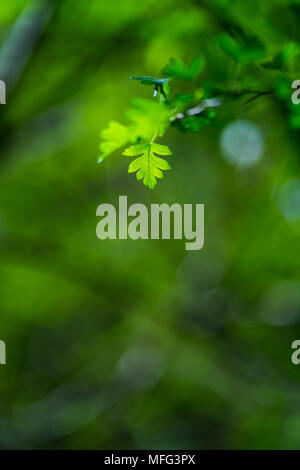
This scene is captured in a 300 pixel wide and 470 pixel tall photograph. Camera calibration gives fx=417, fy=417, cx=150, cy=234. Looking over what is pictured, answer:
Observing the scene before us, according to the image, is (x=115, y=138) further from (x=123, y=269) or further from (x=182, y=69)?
(x=123, y=269)

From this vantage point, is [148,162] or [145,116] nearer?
[145,116]

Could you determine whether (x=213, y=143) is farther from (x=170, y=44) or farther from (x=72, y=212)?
(x=170, y=44)

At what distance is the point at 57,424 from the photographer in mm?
2486

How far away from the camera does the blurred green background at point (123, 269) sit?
1.58m

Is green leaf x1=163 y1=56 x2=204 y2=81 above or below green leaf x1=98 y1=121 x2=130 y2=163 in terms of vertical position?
above

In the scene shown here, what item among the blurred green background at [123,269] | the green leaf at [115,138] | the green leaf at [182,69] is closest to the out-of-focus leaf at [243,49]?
the green leaf at [182,69]

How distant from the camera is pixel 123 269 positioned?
8.76 ft

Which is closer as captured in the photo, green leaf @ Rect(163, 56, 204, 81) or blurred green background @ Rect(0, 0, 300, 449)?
green leaf @ Rect(163, 56, 204, 81)

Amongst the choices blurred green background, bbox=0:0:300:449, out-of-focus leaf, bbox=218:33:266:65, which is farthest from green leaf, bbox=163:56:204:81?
blurred green background, bbox=0:0:300:449

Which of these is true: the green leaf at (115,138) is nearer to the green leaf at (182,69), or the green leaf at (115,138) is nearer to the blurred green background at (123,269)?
the green leaf at (182,69)

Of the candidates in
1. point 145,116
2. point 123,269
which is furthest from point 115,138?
point 123,269

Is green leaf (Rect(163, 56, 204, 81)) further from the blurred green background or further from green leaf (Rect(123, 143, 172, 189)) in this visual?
the blurred green background

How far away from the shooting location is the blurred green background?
158 cm

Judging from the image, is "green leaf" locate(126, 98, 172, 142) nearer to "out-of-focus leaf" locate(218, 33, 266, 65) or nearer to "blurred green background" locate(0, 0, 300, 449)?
"out-of-focus leaf" locate(218, 33, 266, 65)
